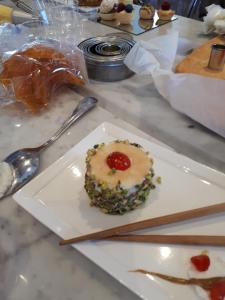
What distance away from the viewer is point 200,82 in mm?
531

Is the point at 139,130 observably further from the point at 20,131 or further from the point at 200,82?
the point at 20,131

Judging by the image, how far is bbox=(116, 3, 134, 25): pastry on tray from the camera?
95cm

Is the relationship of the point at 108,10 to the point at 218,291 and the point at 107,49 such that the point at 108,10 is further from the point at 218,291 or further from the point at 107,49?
the point at 218,291

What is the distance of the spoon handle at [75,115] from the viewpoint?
54 centimetres

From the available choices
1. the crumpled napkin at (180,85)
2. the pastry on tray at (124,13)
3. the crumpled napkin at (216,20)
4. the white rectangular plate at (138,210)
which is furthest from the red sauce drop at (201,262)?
the pastry on tray at (124,13)

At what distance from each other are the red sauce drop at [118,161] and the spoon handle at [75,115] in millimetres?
201

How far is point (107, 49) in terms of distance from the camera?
2.37ft

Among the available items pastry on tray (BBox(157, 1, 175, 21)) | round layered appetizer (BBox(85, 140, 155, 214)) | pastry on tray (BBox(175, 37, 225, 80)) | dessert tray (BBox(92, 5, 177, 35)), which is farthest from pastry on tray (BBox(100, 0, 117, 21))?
round layered appetizer (BBox(85, 140, 155, 214))

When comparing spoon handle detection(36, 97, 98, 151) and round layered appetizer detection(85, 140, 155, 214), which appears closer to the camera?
round layered appetizer detection(85, 140, 155, 214)

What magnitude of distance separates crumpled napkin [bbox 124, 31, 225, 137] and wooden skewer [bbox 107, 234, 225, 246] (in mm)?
243

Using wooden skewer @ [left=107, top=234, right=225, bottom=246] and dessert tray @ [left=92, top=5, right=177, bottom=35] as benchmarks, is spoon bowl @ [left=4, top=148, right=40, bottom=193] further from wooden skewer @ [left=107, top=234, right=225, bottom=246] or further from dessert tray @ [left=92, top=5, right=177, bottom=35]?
dessert tray @ [left=92, top=5, right=177, bottom=35]

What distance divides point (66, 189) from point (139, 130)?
229mm

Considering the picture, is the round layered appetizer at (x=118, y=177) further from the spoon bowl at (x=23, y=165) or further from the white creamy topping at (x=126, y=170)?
the spoon bowl at (x=23, y=165)

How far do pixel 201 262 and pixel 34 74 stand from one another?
19.7 inches
